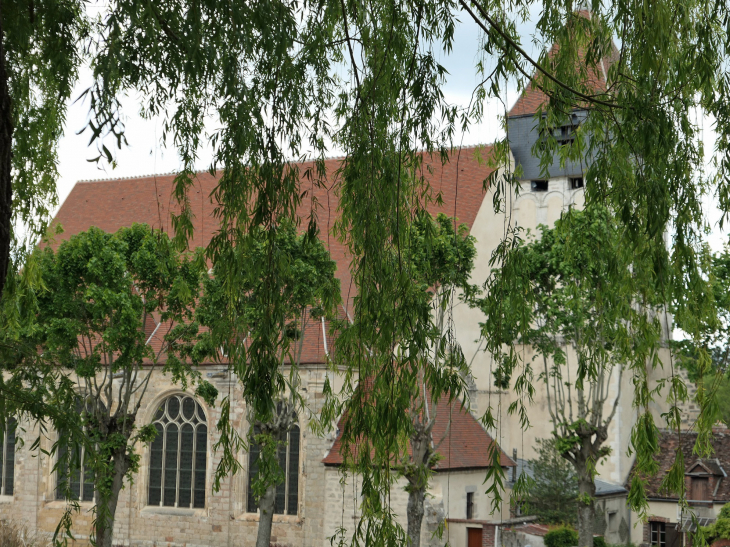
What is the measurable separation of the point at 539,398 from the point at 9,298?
798 inches

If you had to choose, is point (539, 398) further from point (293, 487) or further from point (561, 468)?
point (293, 487)

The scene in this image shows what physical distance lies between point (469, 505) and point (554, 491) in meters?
2.58

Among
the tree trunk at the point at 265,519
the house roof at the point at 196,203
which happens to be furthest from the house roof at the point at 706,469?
the tree trunk at the point at 265,519

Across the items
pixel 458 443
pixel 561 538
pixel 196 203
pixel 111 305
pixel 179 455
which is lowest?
pixel 561 538

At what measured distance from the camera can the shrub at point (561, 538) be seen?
786 inches

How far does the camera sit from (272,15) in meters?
4.24

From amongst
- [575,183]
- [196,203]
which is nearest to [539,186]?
[575,183]

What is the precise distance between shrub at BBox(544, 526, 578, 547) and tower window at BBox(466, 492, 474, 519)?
190 centimetres

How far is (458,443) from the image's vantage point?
21.6 meters

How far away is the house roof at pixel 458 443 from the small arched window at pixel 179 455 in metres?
3.89

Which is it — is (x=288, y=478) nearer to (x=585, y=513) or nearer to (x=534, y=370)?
(x=585, y=513)

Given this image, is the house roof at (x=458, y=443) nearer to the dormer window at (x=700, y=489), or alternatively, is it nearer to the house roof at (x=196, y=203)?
the house roof at (x=196, y=203)

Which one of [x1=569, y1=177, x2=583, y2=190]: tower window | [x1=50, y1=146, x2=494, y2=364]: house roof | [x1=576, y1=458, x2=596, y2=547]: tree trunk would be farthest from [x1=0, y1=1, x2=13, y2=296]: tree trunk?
[x1=569, y1=177, x2=583, y2=190]: tower window

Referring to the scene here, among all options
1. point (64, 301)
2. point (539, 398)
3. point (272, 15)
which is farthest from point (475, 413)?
point (272, 15)
